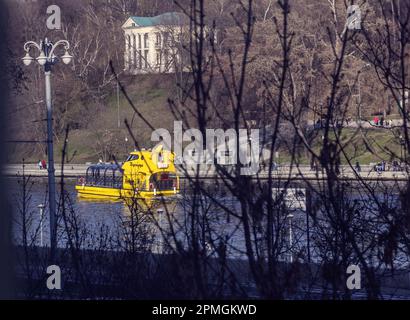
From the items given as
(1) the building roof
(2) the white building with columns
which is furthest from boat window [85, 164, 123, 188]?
(1) the building roof

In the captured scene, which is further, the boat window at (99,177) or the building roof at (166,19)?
the boat window at (99,177)

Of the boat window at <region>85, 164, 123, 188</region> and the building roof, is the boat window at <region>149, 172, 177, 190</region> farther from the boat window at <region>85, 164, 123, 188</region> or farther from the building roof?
the boat window at <region>85, 164, 123, 188</region>

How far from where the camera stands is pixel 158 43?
8.20m

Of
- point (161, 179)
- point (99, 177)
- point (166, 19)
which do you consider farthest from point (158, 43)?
point (99, 177)

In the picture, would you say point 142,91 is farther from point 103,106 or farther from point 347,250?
point 347,250

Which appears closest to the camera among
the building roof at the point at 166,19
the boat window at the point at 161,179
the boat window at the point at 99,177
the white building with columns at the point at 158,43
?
the boat window at the point at 161,179

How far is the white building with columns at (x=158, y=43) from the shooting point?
6462mm

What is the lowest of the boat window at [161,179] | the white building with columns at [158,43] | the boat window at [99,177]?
the boat window at [161,179]

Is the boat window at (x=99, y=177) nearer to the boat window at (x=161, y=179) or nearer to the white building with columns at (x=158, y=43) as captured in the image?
the white building with columns at (x=158, y=43)

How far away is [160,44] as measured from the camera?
8289mm

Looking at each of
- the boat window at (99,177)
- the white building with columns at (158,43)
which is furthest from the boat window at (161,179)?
the boat window at (99,177)
